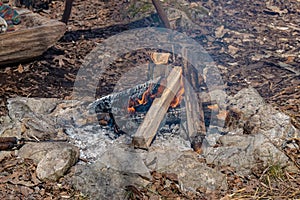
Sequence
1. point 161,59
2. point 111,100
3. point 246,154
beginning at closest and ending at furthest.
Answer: point 246,154 → point 111,100 → point 161,59

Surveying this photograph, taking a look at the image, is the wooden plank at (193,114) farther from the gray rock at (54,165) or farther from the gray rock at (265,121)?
the gray rock at (54,165)

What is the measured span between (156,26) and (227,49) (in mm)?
1496

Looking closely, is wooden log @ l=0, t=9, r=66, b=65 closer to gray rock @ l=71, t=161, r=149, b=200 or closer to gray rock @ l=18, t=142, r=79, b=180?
gray rock @ l=18, t=142, r=79, b=180

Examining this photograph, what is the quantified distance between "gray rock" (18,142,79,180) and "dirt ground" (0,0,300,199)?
2.45 ft

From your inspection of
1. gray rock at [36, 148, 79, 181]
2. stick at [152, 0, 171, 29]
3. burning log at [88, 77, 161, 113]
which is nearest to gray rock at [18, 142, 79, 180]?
gray rock at [36, 148, 79, 181]

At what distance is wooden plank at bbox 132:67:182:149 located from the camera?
4.73 m

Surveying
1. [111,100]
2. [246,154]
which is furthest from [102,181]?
[246,154]

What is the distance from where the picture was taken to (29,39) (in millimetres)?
6191

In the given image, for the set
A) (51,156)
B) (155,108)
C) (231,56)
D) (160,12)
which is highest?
(160,12)

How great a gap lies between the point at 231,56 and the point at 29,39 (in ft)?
10.7

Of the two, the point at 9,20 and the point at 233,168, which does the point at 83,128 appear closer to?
the point at 233,168

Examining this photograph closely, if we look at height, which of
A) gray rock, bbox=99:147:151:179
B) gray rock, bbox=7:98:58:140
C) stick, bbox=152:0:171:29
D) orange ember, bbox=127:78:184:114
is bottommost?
gray rock, bbox=99:147:151:179

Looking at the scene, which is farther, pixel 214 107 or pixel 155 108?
pixel 214 107

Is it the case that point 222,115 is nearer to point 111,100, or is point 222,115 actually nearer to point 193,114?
point 193,114
